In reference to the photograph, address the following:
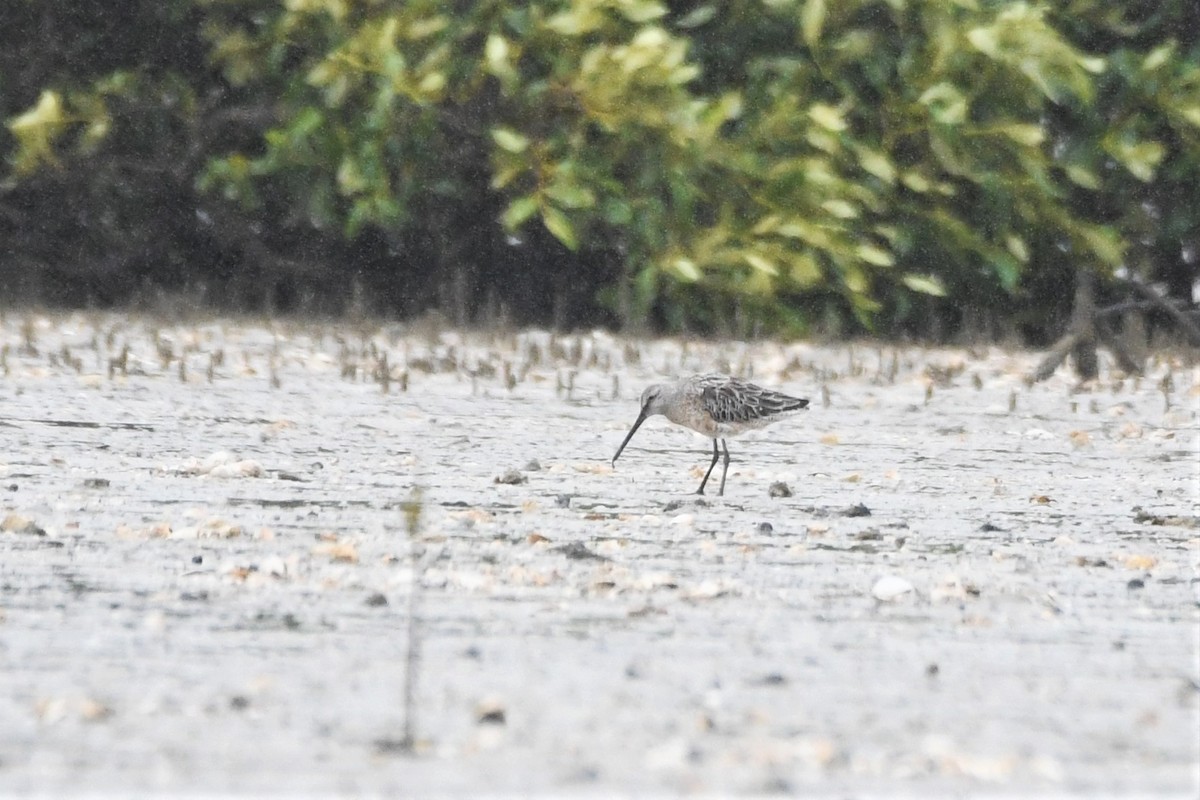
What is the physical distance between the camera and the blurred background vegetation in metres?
17.2

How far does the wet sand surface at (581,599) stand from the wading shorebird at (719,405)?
0.27 metres

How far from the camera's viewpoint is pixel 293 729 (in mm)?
4719

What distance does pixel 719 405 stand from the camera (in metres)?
9.54

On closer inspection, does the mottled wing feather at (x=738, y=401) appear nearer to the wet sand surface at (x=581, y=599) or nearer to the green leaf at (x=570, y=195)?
the wet sand surface at (x=581, y=599)

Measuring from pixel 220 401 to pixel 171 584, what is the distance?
19.1 feet

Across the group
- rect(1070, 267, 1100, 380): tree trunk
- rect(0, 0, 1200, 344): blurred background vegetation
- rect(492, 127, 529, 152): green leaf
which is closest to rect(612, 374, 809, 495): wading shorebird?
rect(1070, 267, 1100, 380): tree trunk

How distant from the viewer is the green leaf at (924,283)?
17.5 meters

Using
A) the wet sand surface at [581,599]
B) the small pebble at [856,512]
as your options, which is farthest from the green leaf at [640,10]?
the small pebble at [856,512]

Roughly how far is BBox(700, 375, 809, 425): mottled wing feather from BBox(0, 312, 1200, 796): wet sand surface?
0.33 meters

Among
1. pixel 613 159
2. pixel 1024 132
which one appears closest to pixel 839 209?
pixel 1024 132

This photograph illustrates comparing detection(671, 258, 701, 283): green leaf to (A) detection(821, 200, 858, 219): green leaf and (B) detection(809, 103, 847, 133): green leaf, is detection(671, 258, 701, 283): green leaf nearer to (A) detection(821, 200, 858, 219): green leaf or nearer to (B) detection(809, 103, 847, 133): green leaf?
(A) detection(821, 200, 858, 219): green leaf

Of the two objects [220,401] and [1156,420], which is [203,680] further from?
[1156,420]

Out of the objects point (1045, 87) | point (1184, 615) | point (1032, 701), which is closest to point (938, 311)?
point (1045, 87)

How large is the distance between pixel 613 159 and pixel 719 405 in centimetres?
843
